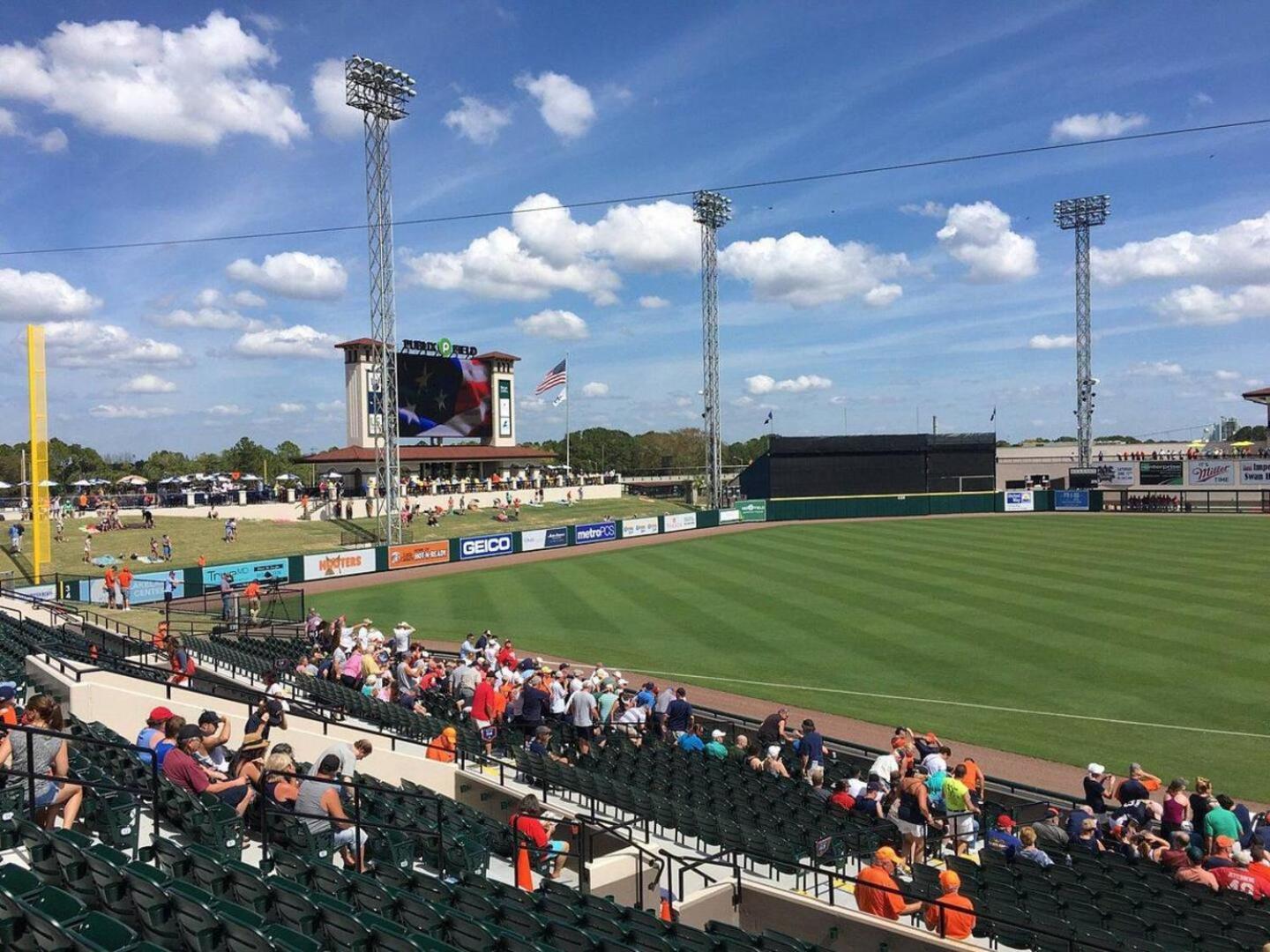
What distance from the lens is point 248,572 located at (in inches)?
1364

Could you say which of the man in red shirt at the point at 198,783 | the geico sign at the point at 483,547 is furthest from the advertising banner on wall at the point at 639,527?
the man in red shirt at the point at 198,783

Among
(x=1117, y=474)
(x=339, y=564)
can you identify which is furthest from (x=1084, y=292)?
(x=339, y=564)

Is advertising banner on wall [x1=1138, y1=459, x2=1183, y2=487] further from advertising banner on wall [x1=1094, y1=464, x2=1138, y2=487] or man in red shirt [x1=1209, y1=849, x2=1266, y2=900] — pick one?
man in red shirt [x1=1209, y1=849, x2=1266, y2=900]

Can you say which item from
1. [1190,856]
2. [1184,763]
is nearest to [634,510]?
[1184,763]

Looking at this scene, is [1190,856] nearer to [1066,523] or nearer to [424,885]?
[424,885]

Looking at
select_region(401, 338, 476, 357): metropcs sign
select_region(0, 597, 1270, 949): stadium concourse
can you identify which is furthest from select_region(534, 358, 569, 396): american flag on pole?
select_region(0, 597, 1270, 949): stadium concourse

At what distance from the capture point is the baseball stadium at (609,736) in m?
6.37

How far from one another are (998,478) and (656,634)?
217 feet

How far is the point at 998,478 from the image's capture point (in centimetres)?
8362

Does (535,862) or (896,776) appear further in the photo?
(896,776)

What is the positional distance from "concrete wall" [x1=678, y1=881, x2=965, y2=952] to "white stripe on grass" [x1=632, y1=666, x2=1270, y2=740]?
40.0 feet

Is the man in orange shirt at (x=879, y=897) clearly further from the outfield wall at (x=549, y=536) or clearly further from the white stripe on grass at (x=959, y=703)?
the outfield wall at (x=549, y=536)

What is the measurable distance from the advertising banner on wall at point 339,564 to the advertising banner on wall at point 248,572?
1267 mm

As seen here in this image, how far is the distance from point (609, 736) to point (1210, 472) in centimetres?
6841
